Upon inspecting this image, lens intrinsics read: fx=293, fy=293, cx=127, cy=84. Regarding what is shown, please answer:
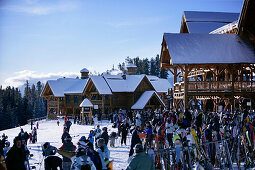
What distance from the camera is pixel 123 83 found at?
43.8m

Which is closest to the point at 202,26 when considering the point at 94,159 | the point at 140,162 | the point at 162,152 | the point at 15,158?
the point at 162,152

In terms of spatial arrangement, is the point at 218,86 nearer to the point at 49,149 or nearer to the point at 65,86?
the point at 49,149

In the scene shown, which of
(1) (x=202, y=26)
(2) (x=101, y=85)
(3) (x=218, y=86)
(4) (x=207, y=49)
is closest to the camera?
(3) (x=218, y=86)

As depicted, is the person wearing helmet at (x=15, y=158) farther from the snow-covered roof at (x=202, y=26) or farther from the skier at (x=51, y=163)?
the snow-covered roof at (x=202, y=26)

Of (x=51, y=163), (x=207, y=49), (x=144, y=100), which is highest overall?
(x=207, y=49)

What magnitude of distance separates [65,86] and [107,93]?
11.5m

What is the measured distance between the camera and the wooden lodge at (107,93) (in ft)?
132

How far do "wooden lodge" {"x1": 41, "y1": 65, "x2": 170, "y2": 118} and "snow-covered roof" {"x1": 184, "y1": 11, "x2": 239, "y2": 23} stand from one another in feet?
35.2

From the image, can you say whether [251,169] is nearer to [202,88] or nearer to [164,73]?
[202,88]


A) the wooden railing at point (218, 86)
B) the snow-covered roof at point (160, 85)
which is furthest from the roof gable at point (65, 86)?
the wooden railing at point (218, 86)

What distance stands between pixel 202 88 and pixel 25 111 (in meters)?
60.1

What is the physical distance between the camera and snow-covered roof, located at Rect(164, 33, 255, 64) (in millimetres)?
23031

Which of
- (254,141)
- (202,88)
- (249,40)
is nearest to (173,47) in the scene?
(202,88)

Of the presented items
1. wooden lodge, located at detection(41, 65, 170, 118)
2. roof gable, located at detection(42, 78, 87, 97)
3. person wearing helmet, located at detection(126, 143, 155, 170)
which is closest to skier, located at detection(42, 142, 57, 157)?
person wearing helmet, located at detection(126, 143, 155, 170)
